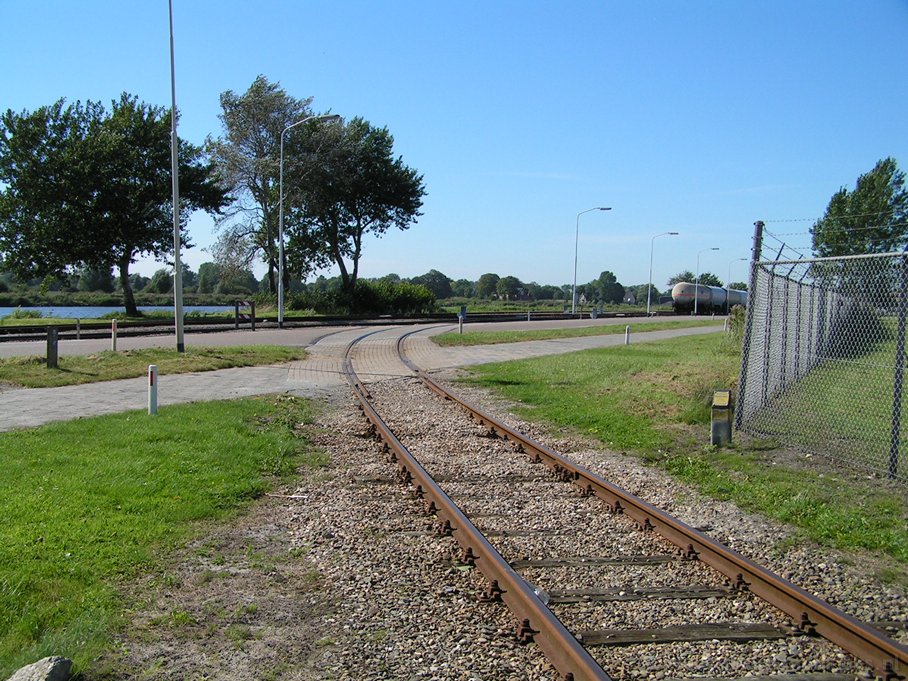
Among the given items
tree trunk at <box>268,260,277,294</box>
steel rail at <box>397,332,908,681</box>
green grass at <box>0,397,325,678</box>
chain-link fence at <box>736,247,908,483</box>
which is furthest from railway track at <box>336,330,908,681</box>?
tree trunk at <box>268,260,277,294</box>

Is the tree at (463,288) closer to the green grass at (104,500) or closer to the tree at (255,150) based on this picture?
the tree at (255,150)

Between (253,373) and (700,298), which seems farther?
(700,298)

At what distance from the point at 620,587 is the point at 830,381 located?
455 inches

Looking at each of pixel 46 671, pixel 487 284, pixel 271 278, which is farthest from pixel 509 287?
pixel 46 671

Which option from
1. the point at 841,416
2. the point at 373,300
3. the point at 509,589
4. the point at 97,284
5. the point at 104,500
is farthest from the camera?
the point at 97,284

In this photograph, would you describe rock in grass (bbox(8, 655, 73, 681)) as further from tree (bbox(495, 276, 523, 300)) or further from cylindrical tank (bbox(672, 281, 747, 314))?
tree (bbox(495, 276, 523, 300))

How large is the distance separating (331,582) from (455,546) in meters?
1.07

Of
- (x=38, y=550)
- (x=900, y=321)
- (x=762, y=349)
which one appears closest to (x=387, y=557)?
(x=38, y=550)

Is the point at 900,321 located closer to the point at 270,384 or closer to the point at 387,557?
the point at 387,557

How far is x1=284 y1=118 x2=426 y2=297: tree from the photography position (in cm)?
5222

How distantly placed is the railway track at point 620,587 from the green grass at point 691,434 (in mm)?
1331

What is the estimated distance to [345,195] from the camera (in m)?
54.4

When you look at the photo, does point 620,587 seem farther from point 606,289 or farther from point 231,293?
point 606,289

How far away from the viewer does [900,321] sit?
7.51 metres
